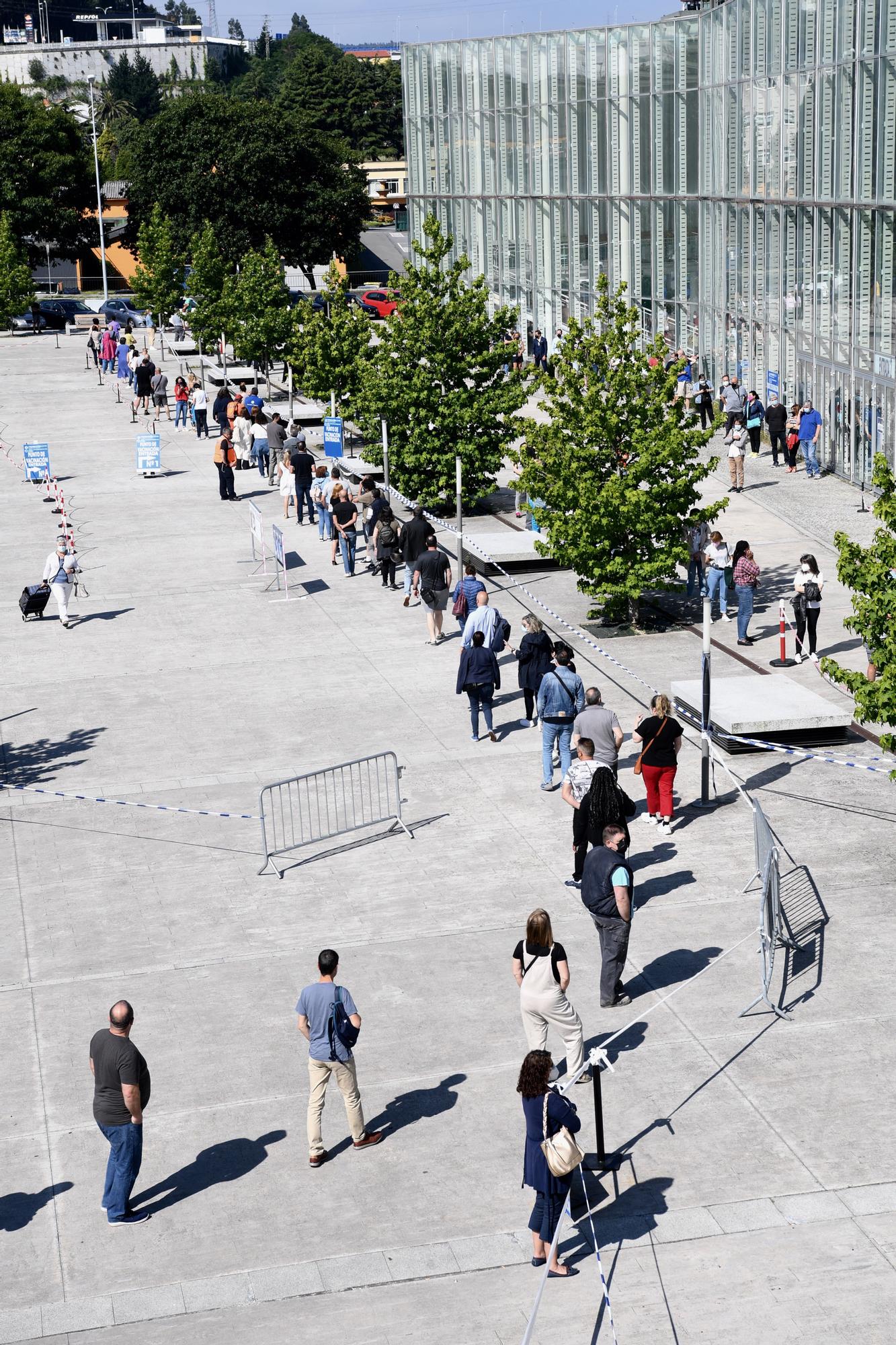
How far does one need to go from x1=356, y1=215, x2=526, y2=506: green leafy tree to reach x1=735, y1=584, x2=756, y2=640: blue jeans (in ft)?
30.5

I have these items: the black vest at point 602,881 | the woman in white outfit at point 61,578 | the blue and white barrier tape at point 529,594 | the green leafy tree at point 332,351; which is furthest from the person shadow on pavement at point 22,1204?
the green leafy tree at point 332,351

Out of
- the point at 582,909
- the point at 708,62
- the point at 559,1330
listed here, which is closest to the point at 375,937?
the point at 582,909

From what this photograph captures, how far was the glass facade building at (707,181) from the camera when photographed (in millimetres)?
32312

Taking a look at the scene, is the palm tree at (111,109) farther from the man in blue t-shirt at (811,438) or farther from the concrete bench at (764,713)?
the concrete bench at (764,713)

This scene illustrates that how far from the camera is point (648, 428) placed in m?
23.2

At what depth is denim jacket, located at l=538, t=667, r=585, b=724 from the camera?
16453 millimetres

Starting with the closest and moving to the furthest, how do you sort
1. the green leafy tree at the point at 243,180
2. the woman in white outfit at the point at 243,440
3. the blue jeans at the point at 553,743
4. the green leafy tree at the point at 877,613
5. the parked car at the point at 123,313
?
the green leafy tree at the point at 877,613, the blue jeans at the point at 553,743, the woman in white outfit at the point at 243,440, the parked car at the point at 123,313, the green leafy tree at the point at 243,180

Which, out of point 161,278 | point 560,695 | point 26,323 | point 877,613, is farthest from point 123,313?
point 877,613

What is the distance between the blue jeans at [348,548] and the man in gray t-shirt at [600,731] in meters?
12.0

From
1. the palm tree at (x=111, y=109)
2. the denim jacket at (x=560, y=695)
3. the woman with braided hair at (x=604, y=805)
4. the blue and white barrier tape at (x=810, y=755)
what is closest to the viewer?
the woman with braided hair at (x=604, y=805)

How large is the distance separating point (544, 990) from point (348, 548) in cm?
1697

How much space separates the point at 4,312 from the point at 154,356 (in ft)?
Answer: 34.1

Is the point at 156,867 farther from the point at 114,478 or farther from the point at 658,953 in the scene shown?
the point at 114,478

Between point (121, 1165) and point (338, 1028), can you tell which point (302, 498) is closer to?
point (338, 1028)
